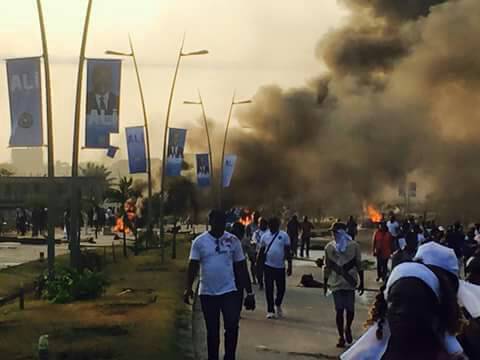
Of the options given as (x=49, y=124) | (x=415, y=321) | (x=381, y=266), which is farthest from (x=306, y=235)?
(x=415, y=321)

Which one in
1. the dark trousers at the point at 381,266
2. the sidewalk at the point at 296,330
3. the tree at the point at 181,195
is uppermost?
the tree at the point at 181,195

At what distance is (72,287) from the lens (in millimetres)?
16312

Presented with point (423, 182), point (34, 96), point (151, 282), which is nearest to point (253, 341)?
point (34, 96)

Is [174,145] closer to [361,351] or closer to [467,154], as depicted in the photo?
[467,154]

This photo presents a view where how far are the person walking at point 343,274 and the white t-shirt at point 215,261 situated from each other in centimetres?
261

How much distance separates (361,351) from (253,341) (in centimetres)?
855

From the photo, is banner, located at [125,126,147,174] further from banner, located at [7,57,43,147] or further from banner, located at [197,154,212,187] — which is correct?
banner, located at [7,57,43,147]

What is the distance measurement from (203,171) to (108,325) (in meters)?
29.4

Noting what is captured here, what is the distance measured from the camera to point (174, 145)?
3519cm

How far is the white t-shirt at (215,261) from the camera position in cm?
970

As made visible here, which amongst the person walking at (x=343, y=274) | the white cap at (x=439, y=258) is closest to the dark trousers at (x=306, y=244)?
the person walking at (x=343, y=274)

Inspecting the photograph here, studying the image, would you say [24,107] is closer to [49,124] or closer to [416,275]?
[49,124]

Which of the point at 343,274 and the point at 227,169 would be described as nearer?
the point at 343,274

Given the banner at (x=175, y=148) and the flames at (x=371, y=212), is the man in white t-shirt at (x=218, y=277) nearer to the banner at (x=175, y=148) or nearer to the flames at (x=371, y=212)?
the banner at (x=175, y=148)
